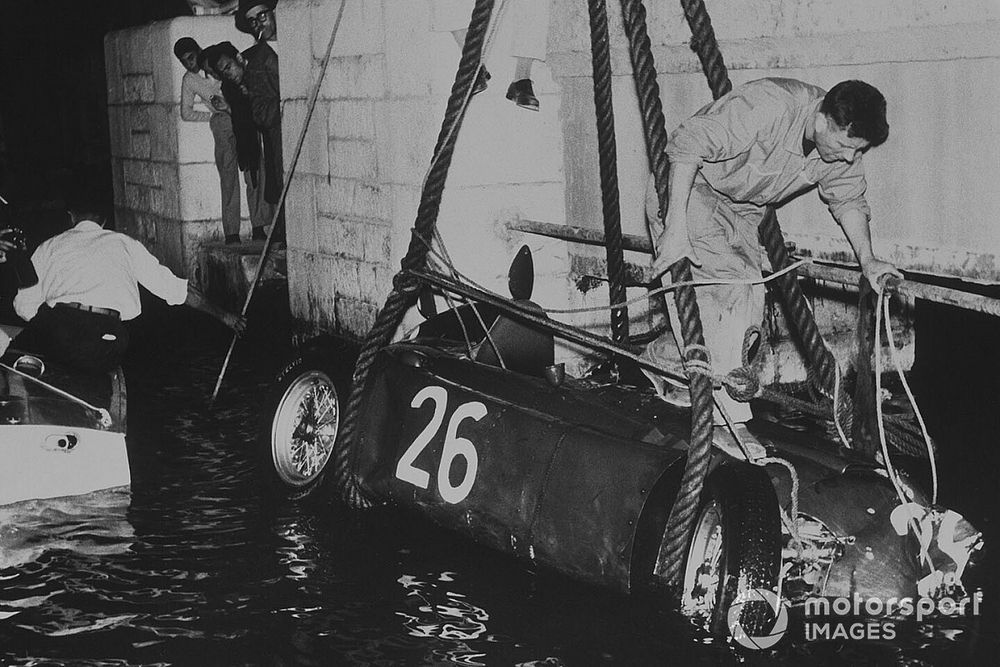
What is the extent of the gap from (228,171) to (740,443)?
28.2 feet

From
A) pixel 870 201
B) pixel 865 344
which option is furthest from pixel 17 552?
pixel 870 201

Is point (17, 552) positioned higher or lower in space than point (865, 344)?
lower

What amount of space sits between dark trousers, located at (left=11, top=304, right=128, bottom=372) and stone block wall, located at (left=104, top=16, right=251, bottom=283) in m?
5.38

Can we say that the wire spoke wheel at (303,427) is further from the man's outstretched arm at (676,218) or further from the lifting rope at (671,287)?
the man's outstretched arm at (676,218)

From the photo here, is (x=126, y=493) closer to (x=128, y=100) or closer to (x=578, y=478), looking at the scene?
(x=578, y=478)

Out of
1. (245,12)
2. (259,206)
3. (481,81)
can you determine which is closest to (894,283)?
(481,81)

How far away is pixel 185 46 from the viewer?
42.0ft

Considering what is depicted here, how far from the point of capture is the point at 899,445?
5699 mm

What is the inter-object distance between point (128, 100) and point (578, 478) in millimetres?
10765

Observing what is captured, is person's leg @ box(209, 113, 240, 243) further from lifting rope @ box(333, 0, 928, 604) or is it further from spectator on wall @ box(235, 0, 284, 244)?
lifting rope @ box(333, 0, 928, 604)

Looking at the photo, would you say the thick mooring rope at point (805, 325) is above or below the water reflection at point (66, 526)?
above

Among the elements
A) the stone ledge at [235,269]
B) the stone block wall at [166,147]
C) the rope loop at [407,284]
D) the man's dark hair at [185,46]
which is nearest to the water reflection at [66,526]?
the rope loop at [407,284]

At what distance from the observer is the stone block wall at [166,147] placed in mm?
12992

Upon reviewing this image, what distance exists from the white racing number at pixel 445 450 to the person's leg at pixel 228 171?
6.94 m
